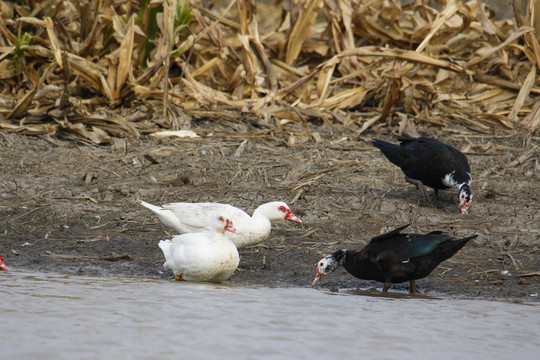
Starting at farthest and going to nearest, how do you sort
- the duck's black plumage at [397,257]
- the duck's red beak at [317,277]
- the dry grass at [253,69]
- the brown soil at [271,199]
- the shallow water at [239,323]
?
the dry grass at [253,69], the brown soil at [271,199], the duck's red beak at [317,277], the duck's black plumage at [397,257], the shallow water at [239,323]

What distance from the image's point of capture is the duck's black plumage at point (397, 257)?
589 centimetres

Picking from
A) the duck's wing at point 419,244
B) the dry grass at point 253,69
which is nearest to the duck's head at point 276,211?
the duck's wing at point 419,244

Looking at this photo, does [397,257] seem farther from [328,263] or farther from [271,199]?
[271,199]

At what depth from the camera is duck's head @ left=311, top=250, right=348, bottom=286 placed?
6.14 meters

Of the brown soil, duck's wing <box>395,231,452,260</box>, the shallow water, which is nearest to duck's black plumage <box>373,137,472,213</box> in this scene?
the brown soil

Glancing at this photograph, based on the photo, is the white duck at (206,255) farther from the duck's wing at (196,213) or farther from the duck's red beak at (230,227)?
the duck's wing at (196,213)

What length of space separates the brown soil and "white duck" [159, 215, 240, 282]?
0.96 ft

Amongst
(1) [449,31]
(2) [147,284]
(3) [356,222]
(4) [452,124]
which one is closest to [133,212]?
(2) [147,284]

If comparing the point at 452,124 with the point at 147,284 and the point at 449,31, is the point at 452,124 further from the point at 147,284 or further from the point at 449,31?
the point at 147,284

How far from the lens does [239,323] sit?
4.99m

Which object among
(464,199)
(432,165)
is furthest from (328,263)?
(432,165)

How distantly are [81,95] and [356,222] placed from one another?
4612mm

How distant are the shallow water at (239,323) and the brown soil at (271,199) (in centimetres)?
56

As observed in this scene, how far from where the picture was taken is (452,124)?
997 centimetres
